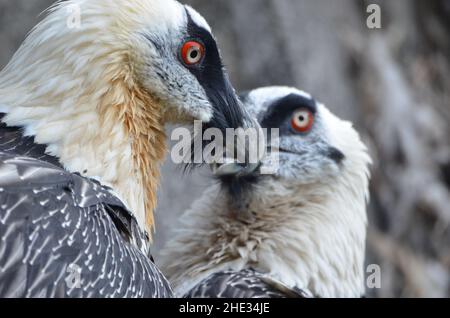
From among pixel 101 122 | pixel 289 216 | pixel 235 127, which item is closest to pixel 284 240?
pixel 289 216

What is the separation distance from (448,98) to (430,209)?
140cm

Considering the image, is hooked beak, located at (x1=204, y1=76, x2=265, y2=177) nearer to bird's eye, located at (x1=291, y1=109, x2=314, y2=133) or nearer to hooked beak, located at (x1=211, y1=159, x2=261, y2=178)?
hooked beak, located at (x1=211, y1=159, x2=261, y2=178)

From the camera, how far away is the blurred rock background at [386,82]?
7223 millimetres

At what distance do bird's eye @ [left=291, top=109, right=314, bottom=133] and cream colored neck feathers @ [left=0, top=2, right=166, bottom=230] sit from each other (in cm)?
154

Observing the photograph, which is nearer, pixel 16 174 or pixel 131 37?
pixel 16 174

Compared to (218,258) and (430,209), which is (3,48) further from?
(430,209)

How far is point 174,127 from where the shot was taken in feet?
11.7

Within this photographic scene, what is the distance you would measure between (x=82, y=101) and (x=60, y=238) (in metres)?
0.71

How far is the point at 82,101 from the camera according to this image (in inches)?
125

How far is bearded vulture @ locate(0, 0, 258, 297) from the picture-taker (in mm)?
Result: 2701

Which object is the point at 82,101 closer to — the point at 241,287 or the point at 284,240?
the point at 241,287

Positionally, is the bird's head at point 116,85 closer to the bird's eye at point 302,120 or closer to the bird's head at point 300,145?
the bird's head at point 300,145

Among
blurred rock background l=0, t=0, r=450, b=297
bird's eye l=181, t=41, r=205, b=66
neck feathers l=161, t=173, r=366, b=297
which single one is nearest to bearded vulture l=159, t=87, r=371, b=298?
neck feathers l=161, t=173, r=366, b=297
